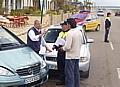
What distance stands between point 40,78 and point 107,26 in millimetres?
13858

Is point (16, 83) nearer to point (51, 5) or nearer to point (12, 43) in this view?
point (12, 43)

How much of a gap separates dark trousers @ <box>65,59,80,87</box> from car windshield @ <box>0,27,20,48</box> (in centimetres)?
126

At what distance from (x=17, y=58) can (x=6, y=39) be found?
1.19m

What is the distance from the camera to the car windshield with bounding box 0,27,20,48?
7.87m

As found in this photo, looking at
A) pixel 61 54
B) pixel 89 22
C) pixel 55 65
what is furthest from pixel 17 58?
pixel 89 22

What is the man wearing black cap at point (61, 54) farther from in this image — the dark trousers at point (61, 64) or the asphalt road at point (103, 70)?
the asphalt road at point (103, 70)

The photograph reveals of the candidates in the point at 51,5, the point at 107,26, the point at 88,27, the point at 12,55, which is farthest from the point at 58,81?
the point at 51,5

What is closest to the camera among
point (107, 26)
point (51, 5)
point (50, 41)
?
point (50, 41)

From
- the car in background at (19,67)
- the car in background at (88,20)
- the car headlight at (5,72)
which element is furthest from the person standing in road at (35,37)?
the car in background at (88,20)

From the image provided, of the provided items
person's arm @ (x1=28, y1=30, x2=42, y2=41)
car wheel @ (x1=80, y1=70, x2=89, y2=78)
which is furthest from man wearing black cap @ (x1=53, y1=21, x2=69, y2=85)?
car wheel @ (x1=80, y1=70, x2=89, y2=78)

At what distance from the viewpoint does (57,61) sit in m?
9.29

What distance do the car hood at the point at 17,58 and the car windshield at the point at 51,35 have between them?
3.37 m

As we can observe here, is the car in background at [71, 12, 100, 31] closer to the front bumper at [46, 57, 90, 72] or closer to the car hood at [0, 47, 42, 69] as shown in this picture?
the front bumper at [46, 57, 90, 72]

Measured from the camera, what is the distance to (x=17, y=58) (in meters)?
7.12
